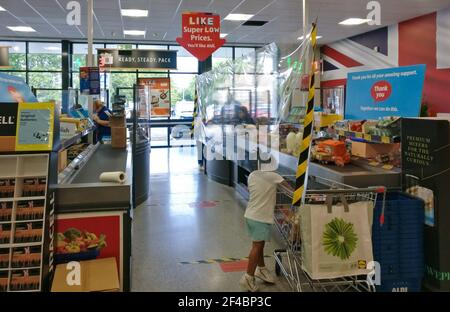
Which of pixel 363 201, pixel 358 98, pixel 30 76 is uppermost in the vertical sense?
pixel 30 76

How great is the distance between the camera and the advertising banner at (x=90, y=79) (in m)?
6.36

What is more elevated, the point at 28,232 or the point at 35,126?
the point at 35,126

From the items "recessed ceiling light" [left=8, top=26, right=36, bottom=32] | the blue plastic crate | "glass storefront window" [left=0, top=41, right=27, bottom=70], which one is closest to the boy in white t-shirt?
the blue plastic crate

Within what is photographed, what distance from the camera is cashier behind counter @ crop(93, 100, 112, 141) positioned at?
7066 millimetres

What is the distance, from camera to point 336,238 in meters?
2.91

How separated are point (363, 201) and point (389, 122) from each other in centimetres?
103

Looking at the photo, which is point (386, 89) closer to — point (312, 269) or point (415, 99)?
point (415, 99)

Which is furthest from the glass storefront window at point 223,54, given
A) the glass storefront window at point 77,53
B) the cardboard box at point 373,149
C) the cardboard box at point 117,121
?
the cardboard box at point 373,149

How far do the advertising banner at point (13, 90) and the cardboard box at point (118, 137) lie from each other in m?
2.87

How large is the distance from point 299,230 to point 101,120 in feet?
15.7

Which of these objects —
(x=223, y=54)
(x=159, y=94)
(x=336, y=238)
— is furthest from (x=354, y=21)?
(x=336, y=238)

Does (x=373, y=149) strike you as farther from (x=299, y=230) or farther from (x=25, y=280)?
(x=25, y=280)
